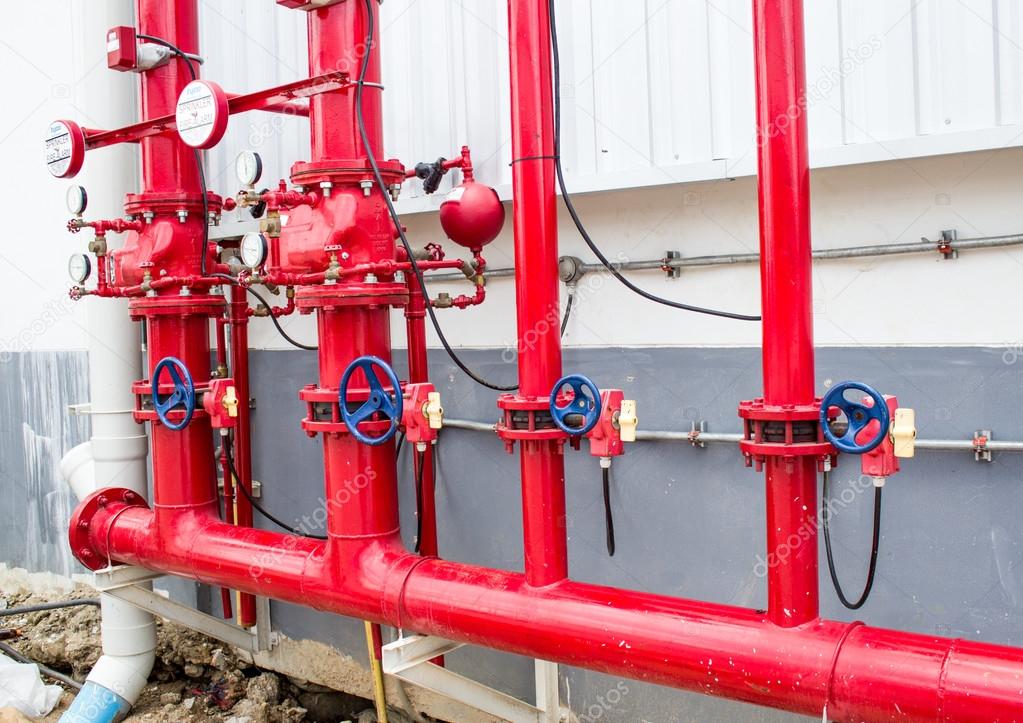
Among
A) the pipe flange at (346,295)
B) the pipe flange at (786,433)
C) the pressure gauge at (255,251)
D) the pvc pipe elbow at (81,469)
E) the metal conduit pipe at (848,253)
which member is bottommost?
the pvc pipe elbow at (81,469)

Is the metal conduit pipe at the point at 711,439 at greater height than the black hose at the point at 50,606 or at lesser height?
greater

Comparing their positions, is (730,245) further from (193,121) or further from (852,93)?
(193,121)

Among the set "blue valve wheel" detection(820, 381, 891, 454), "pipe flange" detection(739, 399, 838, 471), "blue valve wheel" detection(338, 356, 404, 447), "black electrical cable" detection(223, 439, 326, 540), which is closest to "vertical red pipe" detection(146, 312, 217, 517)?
"black electrical cable" detection(223, 439, 326, 540)

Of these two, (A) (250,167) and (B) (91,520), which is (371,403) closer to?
(A) (250,167)

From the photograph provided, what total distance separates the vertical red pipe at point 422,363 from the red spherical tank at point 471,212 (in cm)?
37

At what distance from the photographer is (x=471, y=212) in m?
2.55

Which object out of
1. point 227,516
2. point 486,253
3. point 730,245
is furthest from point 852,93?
point 227,516

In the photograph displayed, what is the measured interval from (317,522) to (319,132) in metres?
1.57

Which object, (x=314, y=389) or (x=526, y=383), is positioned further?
(x=314, y=389)

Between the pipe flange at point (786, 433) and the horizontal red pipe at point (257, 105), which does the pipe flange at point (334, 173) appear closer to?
the horizontal red pipe at point (257, 105)

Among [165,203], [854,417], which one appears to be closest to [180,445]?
[165,203]

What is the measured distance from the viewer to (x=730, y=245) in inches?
96.3

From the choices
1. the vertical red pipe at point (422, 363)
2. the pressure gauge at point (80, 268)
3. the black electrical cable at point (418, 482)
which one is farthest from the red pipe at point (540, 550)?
the vertical red pipe at point (422, 363)

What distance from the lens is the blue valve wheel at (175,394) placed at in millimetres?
2980
